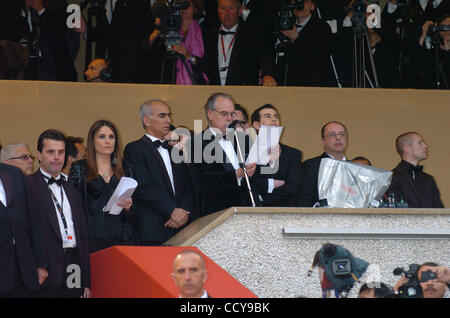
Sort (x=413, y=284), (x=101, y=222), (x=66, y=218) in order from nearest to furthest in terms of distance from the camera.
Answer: (x=413, y=284) → (x=66, y=218) → (x=101, y=222)

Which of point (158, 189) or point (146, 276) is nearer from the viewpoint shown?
point (146, 276)

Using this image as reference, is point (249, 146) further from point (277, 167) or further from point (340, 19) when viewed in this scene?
point (340, 19)

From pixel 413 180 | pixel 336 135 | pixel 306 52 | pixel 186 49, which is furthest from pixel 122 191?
pixel 306 52

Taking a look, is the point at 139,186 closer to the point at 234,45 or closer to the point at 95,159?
Answer: the point at 95,159

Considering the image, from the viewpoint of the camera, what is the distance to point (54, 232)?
16.7 ft

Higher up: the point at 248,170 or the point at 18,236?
the point at 248,170

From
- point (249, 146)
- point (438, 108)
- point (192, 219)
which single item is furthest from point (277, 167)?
point (438, 108)

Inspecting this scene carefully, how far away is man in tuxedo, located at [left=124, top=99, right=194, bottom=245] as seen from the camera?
5.86m

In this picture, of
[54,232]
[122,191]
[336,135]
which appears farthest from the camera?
[336,135]

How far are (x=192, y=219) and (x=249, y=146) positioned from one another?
26.0 inches

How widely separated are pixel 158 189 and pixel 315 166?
46.7 inches

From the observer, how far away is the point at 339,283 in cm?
443

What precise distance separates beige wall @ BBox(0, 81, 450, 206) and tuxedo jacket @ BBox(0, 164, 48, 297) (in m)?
2.71

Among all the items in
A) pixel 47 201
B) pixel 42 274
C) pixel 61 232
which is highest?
pixel 47 201
